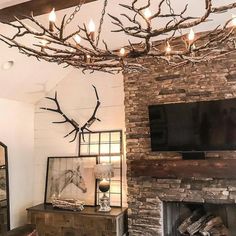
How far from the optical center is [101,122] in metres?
4.61

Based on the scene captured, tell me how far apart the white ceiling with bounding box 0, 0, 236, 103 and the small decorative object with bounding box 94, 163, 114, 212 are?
1710 mm

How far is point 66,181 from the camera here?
4648 millimetres

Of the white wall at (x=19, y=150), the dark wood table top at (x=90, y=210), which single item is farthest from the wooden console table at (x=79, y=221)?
the white wall at (x=19, y=150)

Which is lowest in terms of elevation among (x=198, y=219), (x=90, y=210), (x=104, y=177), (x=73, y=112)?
(x=198, y=219)

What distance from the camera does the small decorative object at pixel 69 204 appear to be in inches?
162

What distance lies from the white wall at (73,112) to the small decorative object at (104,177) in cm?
34

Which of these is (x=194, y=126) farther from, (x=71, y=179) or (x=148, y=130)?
(x=71, y=179)

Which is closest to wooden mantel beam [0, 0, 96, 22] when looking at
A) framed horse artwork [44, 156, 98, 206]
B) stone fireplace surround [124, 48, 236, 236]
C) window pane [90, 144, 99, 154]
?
stone fireplace surround [124, 48, 236, 236]

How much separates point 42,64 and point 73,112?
37.6 inches

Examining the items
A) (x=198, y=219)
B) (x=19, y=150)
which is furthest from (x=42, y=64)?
(x=198, y=219)

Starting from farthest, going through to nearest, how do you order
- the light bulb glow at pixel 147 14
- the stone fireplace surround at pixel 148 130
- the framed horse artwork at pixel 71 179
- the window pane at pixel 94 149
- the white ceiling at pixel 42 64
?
the window pane at pixel 94 149 < the framed horse artwork at pixel 71 179 < the stone fireplace surround at pixel 148 130 < the white ceiling at pixel 42 64 < the light bulb glow at pixel 147 14

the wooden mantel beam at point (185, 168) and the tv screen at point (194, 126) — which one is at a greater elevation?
the tv screen at point (194, 126)

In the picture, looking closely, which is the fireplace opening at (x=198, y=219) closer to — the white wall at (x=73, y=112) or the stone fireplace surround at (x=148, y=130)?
the stone fireplace surround at (x=148, y=130)

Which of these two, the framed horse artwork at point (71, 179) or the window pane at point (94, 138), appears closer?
the framed horse artwork at point (71, 179)
